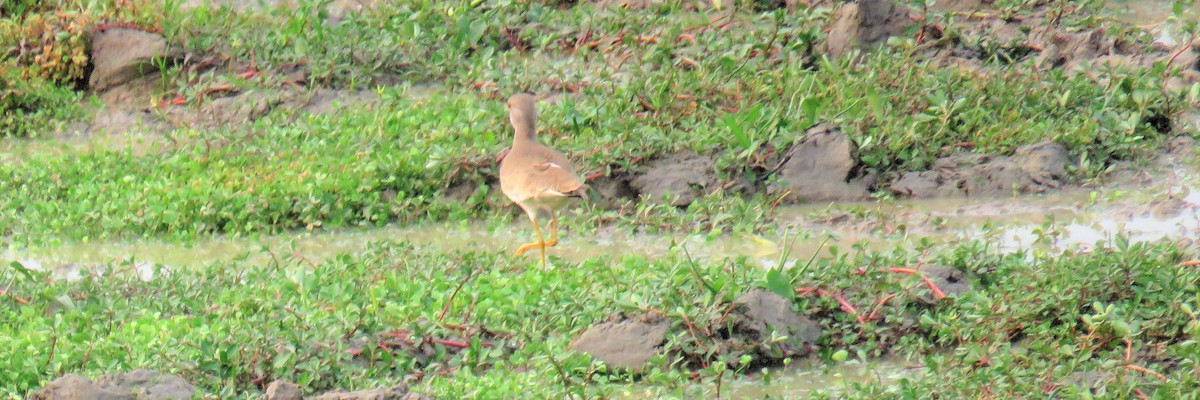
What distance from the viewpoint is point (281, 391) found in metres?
5.54

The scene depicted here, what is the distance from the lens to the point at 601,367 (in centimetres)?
592

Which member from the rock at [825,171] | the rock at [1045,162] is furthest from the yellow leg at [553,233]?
the rock at [1045,162]

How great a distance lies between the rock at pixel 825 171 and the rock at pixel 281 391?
3.68 meters

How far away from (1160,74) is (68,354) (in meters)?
6.44

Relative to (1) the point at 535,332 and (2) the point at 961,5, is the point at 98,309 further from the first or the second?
(2) the point at 961,5

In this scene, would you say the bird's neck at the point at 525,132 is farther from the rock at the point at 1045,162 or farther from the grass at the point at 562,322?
the rock at the point at 1045,162

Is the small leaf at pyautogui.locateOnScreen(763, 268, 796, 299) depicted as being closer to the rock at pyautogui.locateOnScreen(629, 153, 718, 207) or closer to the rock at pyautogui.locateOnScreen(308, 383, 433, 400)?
the rock at pyautogui.locateOnScreen(308, 383, 433, 400)

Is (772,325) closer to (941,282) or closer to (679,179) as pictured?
(941,282)

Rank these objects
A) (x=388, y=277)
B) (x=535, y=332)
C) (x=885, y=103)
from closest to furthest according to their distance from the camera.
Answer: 1. (x=535, y=332)
2. (x=388, y=277)
3. (x=885, y=103)

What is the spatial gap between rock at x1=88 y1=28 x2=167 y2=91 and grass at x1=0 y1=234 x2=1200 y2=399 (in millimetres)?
3570

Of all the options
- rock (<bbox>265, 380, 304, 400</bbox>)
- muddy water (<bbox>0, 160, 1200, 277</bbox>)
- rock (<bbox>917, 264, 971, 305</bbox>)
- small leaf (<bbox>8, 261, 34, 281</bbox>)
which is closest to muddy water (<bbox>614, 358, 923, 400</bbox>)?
rock (<bbox>917, 264, 971, 305</bbox>)

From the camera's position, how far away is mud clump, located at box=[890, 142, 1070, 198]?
8.51 metres

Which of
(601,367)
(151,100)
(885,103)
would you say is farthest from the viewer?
(151,100)

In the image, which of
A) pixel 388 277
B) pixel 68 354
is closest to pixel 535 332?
pixel 388 277
